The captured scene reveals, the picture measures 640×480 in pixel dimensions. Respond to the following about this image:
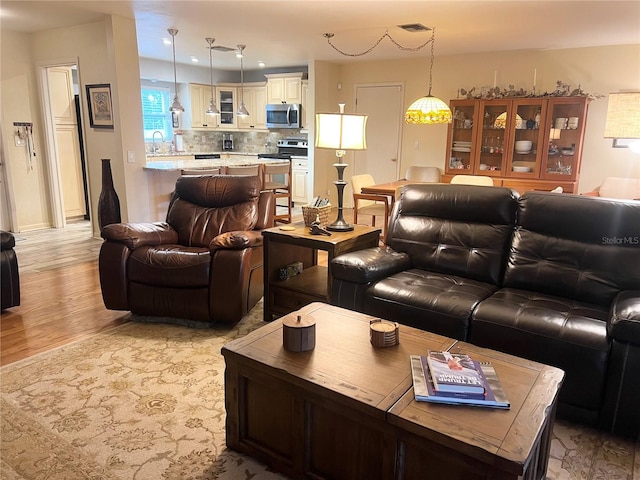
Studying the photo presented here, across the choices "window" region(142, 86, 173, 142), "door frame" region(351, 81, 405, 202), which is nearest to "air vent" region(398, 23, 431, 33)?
"door frame" region(351, 81, 405, 202)

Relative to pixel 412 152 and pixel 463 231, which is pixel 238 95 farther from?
pixel 463 231

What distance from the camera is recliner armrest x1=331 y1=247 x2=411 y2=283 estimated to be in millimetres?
2768

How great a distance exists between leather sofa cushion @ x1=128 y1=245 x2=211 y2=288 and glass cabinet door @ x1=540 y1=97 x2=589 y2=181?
4.75 metres

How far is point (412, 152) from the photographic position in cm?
740

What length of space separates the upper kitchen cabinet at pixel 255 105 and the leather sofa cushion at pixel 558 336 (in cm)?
729

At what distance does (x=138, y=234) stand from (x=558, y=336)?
2710mm

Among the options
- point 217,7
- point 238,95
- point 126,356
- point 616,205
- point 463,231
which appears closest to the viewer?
point 616,205

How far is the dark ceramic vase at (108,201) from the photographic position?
4.81 m

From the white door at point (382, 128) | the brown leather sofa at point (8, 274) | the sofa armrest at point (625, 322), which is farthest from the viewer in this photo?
the white door at point (382, 128)

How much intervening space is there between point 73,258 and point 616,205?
4.88 metres

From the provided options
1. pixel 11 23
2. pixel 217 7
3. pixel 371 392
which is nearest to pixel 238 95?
pixel 11 23

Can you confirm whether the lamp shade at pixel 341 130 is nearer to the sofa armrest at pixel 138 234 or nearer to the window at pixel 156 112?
the sofa armrest at pixel 138 234

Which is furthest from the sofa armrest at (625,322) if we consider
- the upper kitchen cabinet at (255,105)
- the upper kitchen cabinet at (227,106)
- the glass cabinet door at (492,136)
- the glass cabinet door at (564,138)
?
the upper kitchen cabinet at (227,106)

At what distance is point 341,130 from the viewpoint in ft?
10.1
